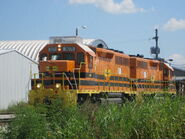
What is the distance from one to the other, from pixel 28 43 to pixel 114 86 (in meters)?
26.2

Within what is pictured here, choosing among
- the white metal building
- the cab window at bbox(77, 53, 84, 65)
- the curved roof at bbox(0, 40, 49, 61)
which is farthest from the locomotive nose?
the curved roof at bbox(0, 40, 49, 61)

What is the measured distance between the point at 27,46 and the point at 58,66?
1047 inches

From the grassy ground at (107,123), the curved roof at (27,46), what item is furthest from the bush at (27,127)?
the curved roof at (27,46)

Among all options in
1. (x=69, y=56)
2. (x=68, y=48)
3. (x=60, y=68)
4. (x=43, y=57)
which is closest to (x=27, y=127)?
(x=60, y=68)

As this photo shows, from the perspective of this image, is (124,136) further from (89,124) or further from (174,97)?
(174,97)

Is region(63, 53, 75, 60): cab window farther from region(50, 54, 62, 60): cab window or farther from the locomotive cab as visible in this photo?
region(50, 54, 62, 60): cab window

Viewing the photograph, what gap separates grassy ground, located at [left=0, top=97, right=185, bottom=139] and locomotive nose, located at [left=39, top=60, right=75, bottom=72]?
6451mm

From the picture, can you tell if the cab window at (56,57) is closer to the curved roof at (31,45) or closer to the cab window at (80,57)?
the cab window at (80,57)

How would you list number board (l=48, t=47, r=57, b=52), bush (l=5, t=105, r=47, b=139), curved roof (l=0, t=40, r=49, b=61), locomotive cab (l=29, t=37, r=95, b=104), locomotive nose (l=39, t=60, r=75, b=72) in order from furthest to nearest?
1. curved roof (l=0, t=40, r=49, b=61)
2. number board (l=48, t=47, r=57, b=52)
3. locomotive nose (l=39, t=60, r=75, b=72)
4. locomotive cab (l=29, t=37, r=95, b=104)
5. bush (l=5, t=105, r=47, b=139)

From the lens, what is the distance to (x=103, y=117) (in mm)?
8953

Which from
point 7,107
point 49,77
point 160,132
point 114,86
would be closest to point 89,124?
point 160,132

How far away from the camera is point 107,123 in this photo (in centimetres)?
865

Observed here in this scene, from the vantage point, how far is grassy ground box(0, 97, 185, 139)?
8.38 metres

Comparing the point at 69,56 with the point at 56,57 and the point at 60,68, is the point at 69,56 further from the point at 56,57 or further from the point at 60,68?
the point at 60,68
